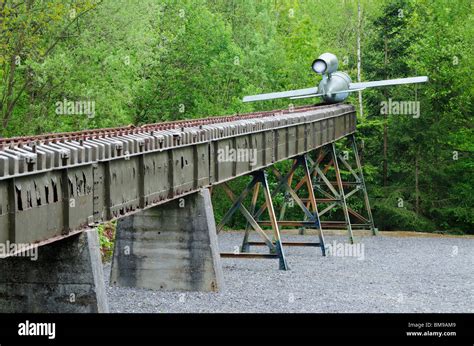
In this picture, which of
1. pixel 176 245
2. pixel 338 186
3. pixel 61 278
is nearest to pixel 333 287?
pixel 176 245

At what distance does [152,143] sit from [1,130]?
52.9 feet

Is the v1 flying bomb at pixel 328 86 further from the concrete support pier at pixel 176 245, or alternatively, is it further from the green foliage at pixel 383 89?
the concrete support pier at pixel 176 245

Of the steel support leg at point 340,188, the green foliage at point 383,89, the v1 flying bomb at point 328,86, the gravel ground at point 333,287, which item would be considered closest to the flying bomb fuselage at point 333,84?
the v1 flying bomb at point 328,86

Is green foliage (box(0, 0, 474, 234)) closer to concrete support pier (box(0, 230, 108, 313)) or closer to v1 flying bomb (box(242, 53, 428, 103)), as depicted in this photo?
v1 flying bomb (box(242, 53, 428, 103))

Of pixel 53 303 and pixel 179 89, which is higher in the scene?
pixel 179 89

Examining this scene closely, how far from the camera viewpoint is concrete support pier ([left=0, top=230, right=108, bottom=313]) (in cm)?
1452

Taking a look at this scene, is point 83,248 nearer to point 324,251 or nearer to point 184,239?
point 184,239

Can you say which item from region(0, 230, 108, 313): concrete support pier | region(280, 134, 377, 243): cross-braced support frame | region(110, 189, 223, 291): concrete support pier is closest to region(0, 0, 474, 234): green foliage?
region(280, 134, 377, 243): cross-braced support frame

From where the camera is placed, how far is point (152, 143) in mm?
17516

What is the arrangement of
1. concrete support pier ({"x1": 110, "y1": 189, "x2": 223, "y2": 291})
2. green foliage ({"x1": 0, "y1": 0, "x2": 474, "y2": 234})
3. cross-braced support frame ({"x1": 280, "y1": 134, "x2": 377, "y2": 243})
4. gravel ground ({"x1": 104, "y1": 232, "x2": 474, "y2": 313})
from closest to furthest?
gravel ground ({"x1": 104, "y1": 232, "x2": 474, "y2": 313}) → concrete support pier ({"x1": 110, "y1": 189, "x2": 223, "y2": 291}) → cross-braced support frame ({"x1": 280, "y1": 134, "x2": 377, "y2": 243}) → green foliage ({"x1": 0, "y1": 0, "x2": 474, "y2": 234})

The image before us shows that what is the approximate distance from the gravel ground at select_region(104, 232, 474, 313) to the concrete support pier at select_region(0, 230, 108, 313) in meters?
3.75

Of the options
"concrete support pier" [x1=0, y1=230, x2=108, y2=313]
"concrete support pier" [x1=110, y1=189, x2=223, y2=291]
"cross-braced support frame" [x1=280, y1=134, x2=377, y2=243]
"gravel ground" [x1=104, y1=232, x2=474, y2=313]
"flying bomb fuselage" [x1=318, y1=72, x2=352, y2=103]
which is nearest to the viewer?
"concrete support pier" [x1=0, y1=230, x2=108, y2=313]

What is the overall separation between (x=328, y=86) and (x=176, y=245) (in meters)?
17.7
